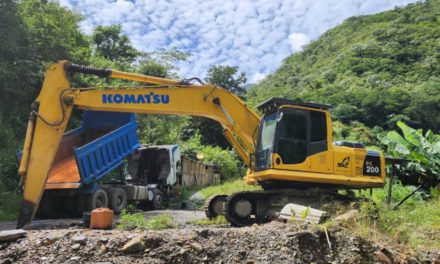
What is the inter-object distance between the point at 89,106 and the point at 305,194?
486 centimetres

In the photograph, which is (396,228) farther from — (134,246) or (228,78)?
(228,78)

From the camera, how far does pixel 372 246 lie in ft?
17.8

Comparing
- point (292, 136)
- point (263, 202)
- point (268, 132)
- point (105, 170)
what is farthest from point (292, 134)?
point (105, 170)

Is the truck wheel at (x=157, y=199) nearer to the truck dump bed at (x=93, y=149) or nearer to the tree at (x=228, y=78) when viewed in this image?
the truck dump bed at (x=93, y=149)

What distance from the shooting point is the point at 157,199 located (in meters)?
14.4

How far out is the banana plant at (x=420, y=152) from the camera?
40.7 feet

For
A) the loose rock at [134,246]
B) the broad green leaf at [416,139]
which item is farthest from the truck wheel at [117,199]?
the broad green leaf at [416,139]

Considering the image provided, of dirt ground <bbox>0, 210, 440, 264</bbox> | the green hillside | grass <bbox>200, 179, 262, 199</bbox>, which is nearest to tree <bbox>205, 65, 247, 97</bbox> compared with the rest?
the green hillside

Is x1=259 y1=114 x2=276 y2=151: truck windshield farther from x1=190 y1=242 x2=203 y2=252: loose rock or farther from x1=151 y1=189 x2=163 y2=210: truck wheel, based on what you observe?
x1=151 y1=189 x2=163 y2=210: truck wheel

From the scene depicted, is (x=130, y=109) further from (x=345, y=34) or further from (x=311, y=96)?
(x=345, y=34)

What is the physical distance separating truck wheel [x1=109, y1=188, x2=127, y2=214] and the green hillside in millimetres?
26065

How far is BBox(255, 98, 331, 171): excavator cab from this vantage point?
26.9 ft

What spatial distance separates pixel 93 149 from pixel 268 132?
200 inches

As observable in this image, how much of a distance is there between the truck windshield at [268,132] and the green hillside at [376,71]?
88.0ft
